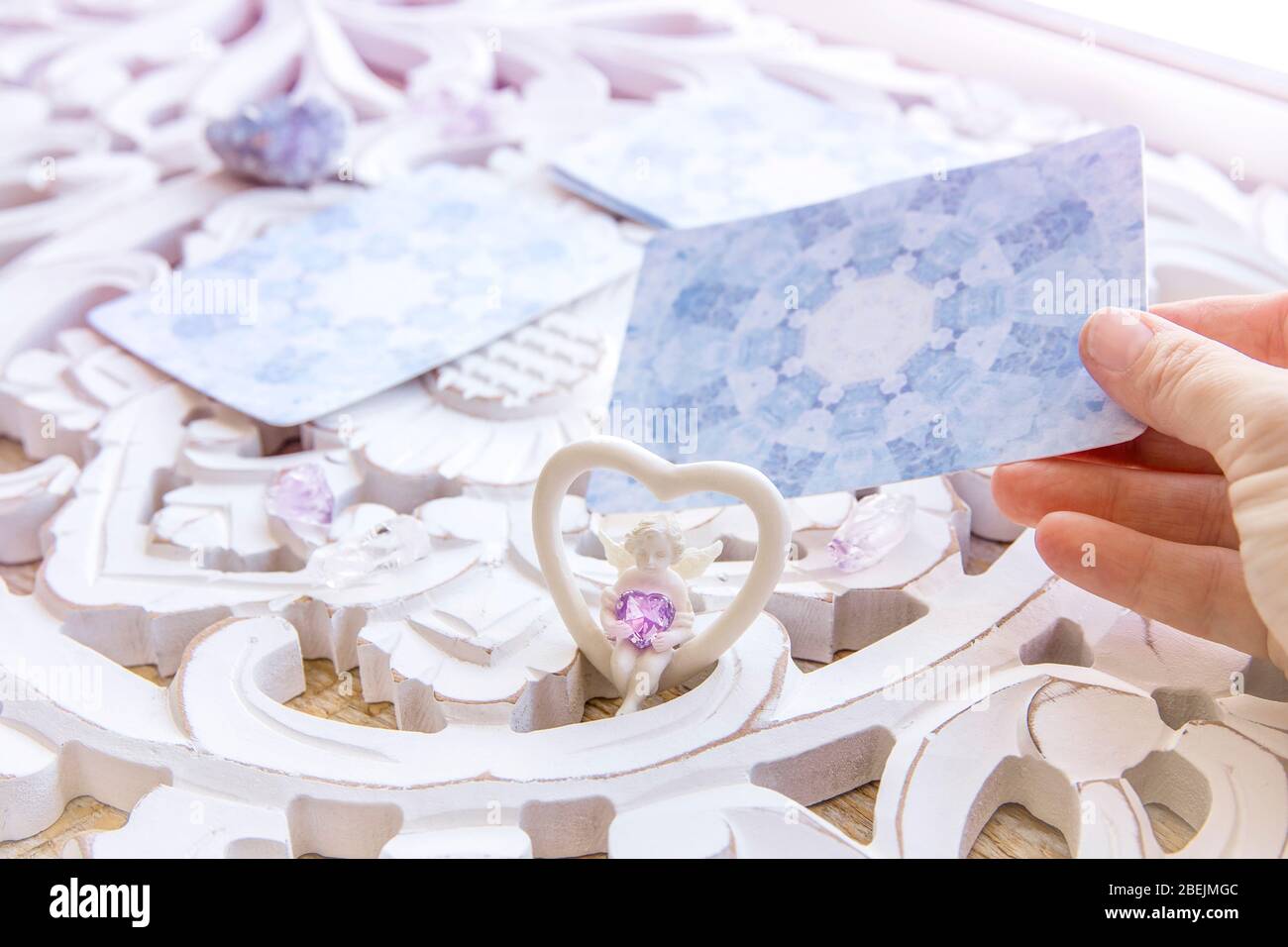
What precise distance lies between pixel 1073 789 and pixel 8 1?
1.61m

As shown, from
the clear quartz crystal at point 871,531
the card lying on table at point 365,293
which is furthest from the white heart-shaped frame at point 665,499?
the card lying on table at point 365,293

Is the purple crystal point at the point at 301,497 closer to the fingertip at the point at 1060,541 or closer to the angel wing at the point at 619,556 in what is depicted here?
the angel wing at the point at 619,556

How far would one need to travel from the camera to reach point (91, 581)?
0.83 metres

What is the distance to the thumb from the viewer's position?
2.21 ft

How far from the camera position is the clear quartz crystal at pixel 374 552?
82 centimetres

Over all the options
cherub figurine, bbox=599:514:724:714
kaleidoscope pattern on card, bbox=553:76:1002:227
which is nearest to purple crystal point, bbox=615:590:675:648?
cherub figurine, bbox=599:514:724:714

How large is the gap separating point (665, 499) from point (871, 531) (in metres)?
0.21

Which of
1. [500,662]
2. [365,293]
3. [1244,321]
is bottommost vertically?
[500,662]

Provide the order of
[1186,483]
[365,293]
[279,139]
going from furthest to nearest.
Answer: [279,139]
[365,293]
[1186,483]

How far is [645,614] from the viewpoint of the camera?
721mm

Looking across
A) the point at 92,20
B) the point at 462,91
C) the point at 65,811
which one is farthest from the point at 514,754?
the point at 92,20

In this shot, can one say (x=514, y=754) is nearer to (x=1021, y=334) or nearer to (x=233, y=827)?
(x=233, y=827)

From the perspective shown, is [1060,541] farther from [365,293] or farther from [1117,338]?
A: [365,293]

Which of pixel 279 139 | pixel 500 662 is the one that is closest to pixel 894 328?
pixel 500 662
